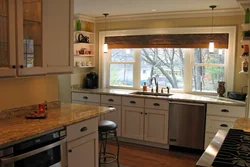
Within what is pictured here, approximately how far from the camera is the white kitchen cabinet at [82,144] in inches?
97.7

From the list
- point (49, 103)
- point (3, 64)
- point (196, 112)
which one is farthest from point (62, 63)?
point (196, 112)

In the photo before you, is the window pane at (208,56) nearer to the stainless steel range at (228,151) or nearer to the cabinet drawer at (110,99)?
the cabinet drawer at (110,99)

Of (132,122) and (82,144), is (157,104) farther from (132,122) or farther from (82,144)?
(82,144)

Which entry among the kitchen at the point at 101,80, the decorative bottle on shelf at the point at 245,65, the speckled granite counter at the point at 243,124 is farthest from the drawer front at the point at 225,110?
the speckled granite counter at the point at 243,124

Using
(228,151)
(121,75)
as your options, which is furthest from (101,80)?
(228,151)

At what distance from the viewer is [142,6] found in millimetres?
4242

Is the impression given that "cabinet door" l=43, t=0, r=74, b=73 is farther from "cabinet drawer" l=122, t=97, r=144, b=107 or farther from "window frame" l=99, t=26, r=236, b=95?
"window frame" l=99, t=26, r=236, b=95

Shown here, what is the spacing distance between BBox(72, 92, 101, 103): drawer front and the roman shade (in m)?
1.14

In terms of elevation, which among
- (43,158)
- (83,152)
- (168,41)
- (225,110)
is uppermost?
(168,41)

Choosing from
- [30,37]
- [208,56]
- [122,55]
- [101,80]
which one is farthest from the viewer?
[101,80]

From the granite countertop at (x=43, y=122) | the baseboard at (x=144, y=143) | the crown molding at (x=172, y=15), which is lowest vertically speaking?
Result: the baseboard at (x=144, y=143)

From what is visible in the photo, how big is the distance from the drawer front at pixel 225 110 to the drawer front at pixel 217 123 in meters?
0.08

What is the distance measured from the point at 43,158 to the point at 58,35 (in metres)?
1.24

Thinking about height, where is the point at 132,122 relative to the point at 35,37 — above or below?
below
